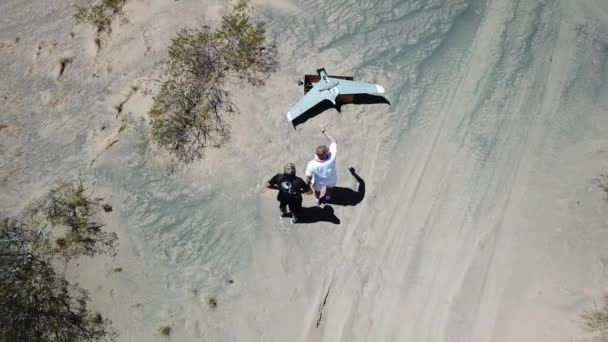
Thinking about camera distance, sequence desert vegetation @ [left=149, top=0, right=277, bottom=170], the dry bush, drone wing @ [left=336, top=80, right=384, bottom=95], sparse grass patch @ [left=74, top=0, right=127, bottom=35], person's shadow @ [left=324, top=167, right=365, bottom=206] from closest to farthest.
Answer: the dry bush → person's shadow @ [left=324, top=167, right=365, bottom=206] → desert vegetation @ [left=149, top=0, right=277, bottom=170] → drone wing @ [left=336, top=80, right=384, bottom=95] → sparse grass patch @ [left=74, top=0, right=127, bottom=35]

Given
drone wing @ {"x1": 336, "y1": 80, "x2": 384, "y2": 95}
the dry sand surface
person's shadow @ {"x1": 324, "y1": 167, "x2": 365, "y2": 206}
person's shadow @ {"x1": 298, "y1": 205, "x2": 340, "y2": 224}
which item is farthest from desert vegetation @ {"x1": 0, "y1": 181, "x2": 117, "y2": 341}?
drone wing @ {"x1": 336, "y1": 80, "x2": 384, "y2": 95}

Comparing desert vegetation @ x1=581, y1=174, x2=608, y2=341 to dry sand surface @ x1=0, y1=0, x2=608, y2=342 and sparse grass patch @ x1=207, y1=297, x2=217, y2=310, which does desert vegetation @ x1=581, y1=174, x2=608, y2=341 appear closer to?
dry sand surface @ x1=0, y1=0, x2=608, y2=342

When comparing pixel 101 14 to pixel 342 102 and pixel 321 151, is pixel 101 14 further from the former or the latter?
pixel 321 151

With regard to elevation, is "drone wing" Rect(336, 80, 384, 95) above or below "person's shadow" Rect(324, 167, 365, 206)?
above

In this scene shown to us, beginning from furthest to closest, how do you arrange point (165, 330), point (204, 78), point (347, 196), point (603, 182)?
point (204, 78)
point (347, 196)
point (603, 182)
point (165, 330)

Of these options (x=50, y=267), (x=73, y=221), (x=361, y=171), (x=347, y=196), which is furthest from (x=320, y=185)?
(x=50, y=267)

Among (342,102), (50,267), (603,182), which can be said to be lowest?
(50,267)
